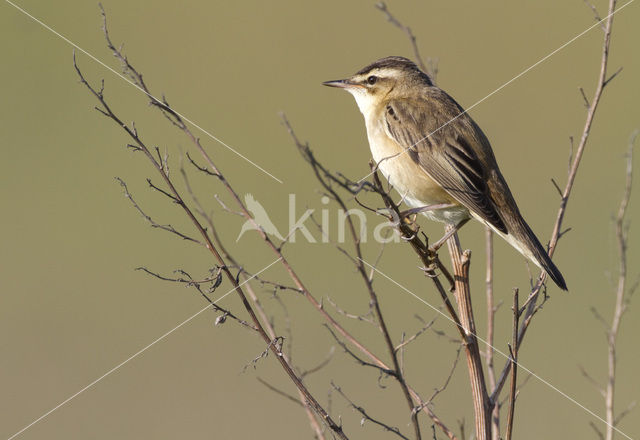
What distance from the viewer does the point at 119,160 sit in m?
12.5

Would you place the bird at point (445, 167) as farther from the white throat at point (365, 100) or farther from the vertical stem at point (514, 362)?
→ the vertical stem at point (514, 362)

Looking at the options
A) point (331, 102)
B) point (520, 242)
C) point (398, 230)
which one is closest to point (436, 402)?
point (520, 242)

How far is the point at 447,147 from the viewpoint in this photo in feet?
16.1

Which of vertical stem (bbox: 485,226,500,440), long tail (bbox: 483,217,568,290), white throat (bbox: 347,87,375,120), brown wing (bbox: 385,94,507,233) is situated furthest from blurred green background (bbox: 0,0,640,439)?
vertical stem (bbox: 485,226,500,440)

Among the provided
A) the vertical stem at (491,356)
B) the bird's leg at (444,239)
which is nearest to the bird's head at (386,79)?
the bird's leg at (444,239)

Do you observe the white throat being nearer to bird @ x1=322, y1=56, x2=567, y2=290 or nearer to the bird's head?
the bird's head

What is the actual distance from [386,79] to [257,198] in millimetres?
5843

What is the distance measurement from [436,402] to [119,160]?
22.7 feet

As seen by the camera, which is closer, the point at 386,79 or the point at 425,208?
the point at 425,208

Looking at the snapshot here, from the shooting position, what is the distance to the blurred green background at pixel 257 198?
27.9 ft

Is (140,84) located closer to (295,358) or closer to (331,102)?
(295,358)

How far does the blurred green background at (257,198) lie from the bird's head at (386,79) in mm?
2392

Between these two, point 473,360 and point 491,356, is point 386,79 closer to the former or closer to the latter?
point 491,356

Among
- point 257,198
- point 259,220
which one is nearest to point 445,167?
point 259,220
